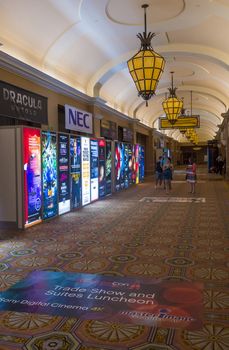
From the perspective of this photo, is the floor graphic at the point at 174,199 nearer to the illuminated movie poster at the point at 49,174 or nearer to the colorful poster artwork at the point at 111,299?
the illuminated movie poster at the point at 49,174

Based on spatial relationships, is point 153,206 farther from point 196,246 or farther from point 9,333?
point 9,333

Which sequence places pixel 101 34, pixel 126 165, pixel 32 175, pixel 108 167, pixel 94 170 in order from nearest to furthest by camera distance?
pixel 32 175 < pixel 101 34 < pixel 94 170 < pixel 108 167 < pixel 126 165

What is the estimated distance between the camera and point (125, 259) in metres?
4.57

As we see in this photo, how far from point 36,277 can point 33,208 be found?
10.1ft

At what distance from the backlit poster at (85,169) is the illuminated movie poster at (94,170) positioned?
0.34 meters

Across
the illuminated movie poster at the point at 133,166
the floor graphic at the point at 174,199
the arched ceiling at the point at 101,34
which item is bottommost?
the floor graphic at the point at 174,199

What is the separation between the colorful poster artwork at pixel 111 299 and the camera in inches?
114

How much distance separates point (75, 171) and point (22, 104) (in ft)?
7.39

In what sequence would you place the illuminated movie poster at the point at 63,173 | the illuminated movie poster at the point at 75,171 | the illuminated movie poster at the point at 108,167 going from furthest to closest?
the illuminated movie poster at the point at 108,167 < the illuminated movie poster at the point at 75,171 < the illuminated movie poster at the point at 63,173

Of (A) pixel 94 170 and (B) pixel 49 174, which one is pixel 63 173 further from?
(A) pixel 94 170

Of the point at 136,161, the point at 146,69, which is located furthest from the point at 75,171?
the point at 136,161

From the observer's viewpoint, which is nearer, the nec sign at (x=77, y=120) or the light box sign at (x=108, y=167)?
the nec sign at (x=77, y=120)

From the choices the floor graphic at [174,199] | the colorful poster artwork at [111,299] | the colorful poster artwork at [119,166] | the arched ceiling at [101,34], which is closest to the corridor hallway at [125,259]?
the colorful poster artwork at [111,299]

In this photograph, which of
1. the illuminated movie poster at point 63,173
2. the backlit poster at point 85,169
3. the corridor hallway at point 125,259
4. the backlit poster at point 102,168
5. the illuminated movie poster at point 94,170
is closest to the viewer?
the corridor hallway at point 125,259
